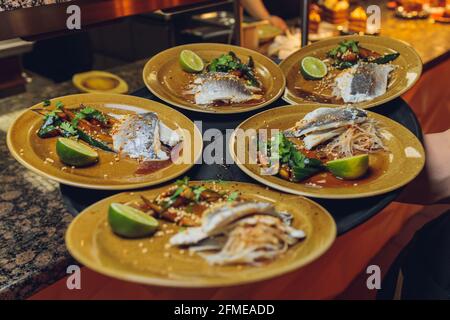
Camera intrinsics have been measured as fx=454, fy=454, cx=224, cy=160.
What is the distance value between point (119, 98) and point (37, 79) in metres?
1.72

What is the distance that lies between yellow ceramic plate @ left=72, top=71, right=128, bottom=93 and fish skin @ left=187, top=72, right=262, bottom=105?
3.25 ft

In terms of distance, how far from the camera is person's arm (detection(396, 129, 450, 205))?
2.09 meters

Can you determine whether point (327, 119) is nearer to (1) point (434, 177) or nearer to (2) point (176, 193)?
(1) point (434, 177)

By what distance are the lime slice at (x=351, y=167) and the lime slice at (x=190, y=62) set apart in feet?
3.38

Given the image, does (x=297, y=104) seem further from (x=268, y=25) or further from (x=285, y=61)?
(x=268, y=25)

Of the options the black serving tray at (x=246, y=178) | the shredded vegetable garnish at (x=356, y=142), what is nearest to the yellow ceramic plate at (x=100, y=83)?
the black serving tray at (x=246, y=178)

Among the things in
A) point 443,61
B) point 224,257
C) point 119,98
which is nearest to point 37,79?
point 119,98

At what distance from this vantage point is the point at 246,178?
5.38 feet

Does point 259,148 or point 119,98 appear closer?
point 259,148

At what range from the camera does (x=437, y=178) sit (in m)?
2.11

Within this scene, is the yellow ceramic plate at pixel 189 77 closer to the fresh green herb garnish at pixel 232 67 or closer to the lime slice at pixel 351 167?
the fresh green herb garnish at pixel 232 67

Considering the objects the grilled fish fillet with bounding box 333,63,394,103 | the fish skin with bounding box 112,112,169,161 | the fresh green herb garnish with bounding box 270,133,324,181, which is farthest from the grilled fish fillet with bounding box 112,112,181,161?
the grilled fish fillet with bounding box 333,63,394,103

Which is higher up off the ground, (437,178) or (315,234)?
(315,234)
